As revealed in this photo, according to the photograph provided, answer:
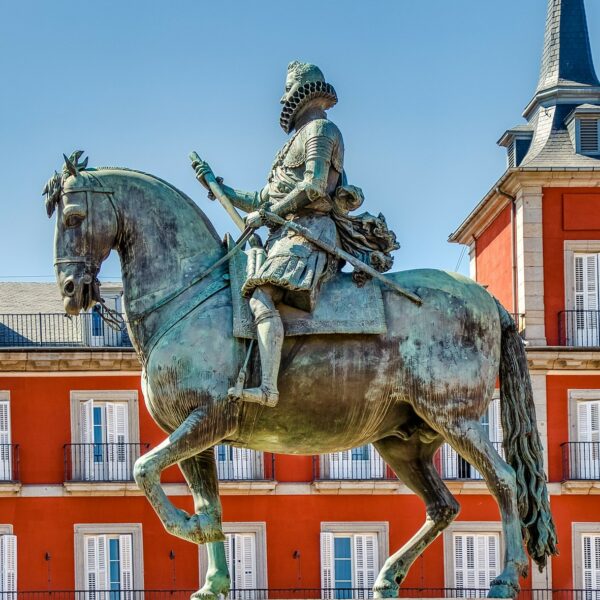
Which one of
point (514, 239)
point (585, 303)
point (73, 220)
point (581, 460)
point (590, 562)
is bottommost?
point (590, 562)

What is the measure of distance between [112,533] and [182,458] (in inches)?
1150

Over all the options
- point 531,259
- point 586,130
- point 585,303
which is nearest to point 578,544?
point 585,303

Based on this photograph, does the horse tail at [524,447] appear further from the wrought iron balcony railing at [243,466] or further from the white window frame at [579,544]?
the white window frame at [579,544]

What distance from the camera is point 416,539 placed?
1472 cm

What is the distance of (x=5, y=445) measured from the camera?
140 feet

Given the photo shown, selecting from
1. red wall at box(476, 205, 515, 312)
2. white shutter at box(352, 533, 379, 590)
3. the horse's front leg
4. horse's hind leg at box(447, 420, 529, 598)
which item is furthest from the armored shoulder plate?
red wall at box(476, 205, 515, 312)

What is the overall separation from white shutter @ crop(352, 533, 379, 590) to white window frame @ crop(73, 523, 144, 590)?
4.36m

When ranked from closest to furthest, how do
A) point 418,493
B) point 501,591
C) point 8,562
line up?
1. point 501,591
2. point 418,493
3. point 8,562

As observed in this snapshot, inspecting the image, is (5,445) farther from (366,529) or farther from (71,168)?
(71,168)

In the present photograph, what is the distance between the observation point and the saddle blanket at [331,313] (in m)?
13.9

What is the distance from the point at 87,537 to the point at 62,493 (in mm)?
1037

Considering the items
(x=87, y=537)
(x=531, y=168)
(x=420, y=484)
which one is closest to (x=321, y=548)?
Result: (x=87, y=537)

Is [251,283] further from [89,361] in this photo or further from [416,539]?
[89,361]

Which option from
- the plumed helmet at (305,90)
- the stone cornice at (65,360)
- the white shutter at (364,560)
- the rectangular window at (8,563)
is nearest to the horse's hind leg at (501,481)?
the plumed helmet at (305,90)
